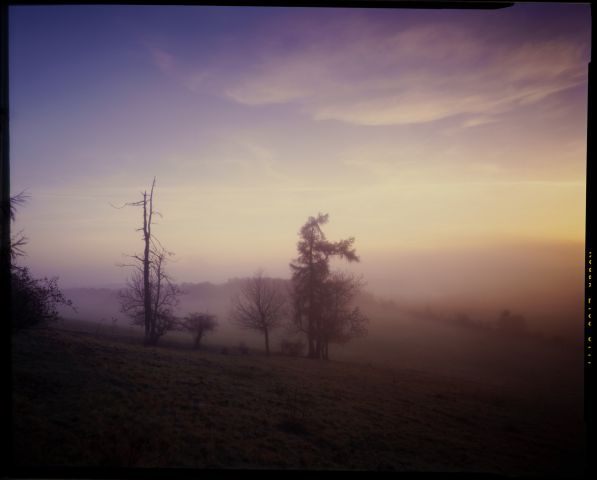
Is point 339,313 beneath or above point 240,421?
above

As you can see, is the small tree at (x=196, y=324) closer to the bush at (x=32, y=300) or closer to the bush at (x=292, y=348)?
the bush at (x=292, y=348)

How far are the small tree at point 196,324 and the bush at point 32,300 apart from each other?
7047 millimetres

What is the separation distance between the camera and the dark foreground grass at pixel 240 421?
5754 millimetres

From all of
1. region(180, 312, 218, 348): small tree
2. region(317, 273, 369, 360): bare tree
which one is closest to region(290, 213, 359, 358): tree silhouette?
region(317, 273, 369, 360): bare tree

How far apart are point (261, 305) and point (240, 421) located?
1398cm

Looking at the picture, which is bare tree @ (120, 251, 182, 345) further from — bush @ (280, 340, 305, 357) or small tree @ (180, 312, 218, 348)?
bush @ (280, 340, 305, 357)

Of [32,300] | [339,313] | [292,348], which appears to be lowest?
[292,348]

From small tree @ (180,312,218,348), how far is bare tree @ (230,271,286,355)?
2614 millimetres

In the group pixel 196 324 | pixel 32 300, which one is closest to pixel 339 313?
pixel 196 324

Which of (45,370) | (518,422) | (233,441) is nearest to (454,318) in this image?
(518,422)

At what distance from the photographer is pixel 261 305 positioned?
2105 centimetres

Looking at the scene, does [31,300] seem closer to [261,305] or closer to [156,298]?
[156,298]

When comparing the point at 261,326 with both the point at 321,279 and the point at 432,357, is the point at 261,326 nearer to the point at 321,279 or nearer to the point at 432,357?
the point at 321,279

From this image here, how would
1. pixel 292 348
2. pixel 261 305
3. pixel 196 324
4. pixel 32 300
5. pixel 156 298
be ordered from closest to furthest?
pixel 32 300 < pixel 156 298 < pixel 196 324 < pixel 292 348 < pixel 261 305
